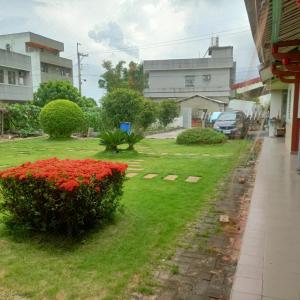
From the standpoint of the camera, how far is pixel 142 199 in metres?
5.29

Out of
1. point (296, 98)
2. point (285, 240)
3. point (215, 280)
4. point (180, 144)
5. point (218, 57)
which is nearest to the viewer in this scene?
point (215, 280)

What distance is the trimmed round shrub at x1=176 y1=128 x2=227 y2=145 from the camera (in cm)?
1411

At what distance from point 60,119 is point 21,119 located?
3.41m

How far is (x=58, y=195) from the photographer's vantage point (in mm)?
3385

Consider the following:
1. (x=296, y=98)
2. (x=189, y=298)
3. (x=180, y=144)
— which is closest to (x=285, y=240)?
(x=189, y=298)

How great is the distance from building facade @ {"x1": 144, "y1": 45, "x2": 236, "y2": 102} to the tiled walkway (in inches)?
1155

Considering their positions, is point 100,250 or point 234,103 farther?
point 234,103

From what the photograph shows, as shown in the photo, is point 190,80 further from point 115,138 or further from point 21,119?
point 115,138

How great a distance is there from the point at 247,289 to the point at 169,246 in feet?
3.39

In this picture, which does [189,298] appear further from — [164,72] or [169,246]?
[164,72]

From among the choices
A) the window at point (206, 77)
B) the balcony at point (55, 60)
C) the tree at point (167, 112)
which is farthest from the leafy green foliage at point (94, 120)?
the window at point (206, 77)

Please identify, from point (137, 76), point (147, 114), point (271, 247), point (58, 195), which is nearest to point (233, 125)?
point (147, 114)

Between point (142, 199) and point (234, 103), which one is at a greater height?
point (234, 103)

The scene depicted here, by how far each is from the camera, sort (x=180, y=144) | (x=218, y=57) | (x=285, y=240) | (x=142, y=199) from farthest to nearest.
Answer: (x=218, y=57)
(x=180, y=144)
(x=142, y=199)
(x=285, y=240)
